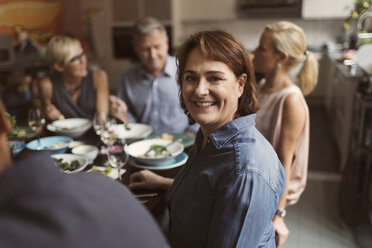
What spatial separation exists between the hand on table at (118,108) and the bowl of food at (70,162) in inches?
28.0

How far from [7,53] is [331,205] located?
3.75m

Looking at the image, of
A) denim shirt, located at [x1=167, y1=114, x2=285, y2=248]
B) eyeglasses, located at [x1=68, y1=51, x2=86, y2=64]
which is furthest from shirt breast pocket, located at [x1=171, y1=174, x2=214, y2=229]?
eyeglasses, located at [x1=68, y1=51, x2=86, y2=64]

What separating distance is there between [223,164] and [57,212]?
0.65m

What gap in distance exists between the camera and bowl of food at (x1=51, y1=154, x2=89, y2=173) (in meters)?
1.43

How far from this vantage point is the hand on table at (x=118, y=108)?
7.34 ft

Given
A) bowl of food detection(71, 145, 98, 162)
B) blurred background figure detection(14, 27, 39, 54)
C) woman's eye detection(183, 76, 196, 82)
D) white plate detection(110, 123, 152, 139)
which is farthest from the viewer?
blurred background figure detection(14, 27, 39, 54)

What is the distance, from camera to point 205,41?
1074 millimetres

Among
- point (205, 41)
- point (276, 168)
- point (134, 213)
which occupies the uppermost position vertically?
point (205, 41)

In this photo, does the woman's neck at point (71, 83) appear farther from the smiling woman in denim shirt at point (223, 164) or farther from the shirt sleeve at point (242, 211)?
the shirt sleeve at point (242, 211)

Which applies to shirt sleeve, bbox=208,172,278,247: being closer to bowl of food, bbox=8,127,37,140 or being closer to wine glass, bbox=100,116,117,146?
wine glass, bbox=100,116,117,146

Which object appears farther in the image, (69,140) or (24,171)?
(69,140)

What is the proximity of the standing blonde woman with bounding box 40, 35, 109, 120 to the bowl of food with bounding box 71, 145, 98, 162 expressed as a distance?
0.68m

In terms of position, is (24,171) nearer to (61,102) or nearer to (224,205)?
(224,205)

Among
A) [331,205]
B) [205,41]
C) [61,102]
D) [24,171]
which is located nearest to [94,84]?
[61,102]
